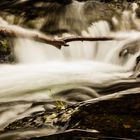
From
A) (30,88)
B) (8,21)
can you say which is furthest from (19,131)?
(8,21)

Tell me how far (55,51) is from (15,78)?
2.23 metres

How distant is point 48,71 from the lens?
9.02 meters

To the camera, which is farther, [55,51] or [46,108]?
[55,51]

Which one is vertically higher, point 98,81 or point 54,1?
point 54,1

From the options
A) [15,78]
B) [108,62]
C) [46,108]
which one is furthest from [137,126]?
[108,62]

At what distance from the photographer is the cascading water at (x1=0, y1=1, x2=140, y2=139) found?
6720mm

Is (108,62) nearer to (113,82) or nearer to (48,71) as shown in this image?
(48,71)

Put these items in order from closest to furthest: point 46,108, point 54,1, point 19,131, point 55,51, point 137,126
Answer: point 137,126 → point 19,131 → point 46,108 → point 55,51 → point 54,1

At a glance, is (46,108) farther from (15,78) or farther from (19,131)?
(15,78)

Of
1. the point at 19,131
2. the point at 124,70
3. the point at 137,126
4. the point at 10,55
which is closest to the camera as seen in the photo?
the point at 137,126

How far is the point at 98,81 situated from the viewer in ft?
25.4

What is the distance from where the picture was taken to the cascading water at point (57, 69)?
6720 millimetres

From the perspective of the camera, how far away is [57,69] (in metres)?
9.20

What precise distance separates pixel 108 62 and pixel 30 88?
2926 mm
